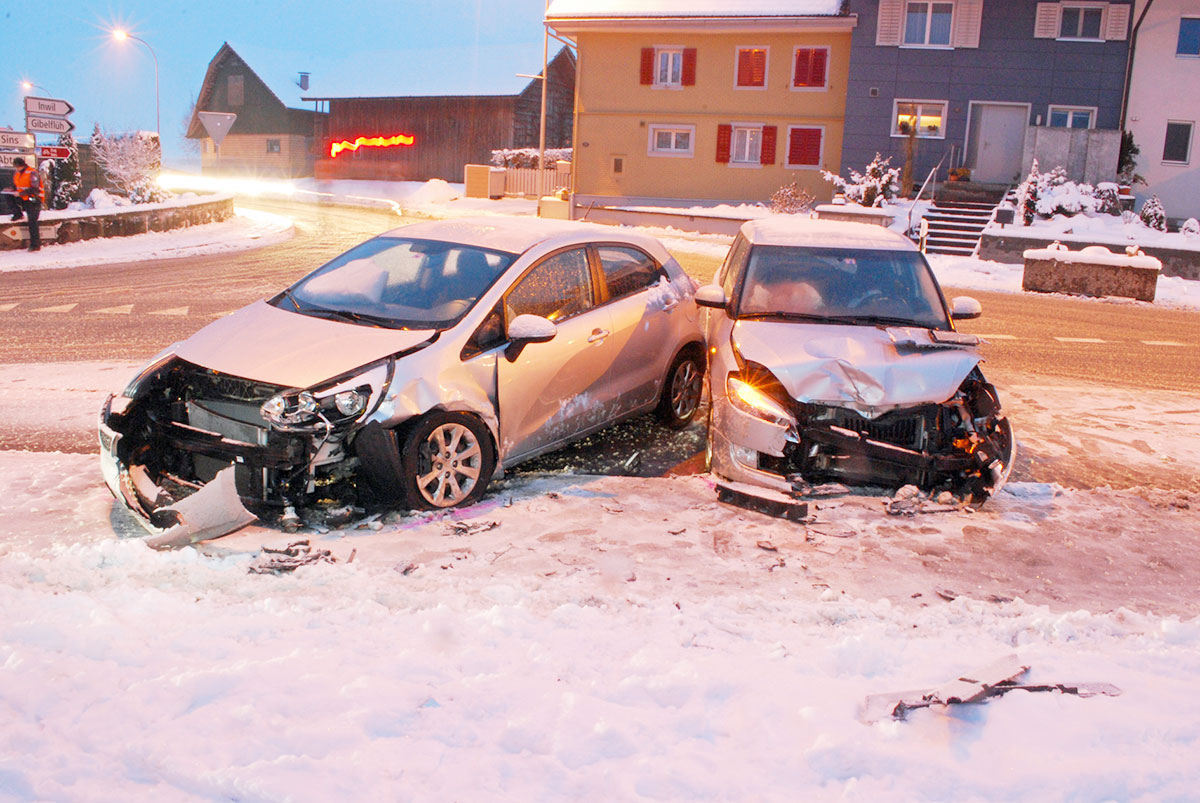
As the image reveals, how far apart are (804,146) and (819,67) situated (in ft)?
8.65

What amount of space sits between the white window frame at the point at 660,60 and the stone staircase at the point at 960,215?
404 inches

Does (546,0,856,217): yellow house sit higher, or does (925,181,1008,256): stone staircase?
(546,0,856,217): yellow house

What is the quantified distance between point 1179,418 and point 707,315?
A: 15.0 ft

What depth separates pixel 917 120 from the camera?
3262 centimetres

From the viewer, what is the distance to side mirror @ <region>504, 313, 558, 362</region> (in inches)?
239

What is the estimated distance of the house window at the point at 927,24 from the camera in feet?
105

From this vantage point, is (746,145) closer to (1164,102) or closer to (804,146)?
(804,146)

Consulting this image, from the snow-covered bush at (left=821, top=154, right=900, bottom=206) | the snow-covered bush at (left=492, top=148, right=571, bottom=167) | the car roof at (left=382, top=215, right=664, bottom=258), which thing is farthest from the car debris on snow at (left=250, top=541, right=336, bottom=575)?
the snow-covered bush at (left=492, top=148, right=571, bottom=167)

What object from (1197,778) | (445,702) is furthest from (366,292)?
(1197,778)

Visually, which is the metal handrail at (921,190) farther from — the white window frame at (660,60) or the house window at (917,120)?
the white window frame at (660,60)

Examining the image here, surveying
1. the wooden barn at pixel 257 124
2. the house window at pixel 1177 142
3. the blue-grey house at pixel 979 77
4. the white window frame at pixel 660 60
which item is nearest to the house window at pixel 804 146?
the blue-grey house at pixel 979 77

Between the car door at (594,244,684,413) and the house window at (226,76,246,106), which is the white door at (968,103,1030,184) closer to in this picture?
the car door at (594,244,684,413)

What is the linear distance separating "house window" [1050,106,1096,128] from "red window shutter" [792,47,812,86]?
7.83 metres

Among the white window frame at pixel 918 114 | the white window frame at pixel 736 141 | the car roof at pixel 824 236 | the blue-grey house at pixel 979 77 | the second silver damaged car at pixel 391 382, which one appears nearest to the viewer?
the second silver damaged car at pixel 391 382
